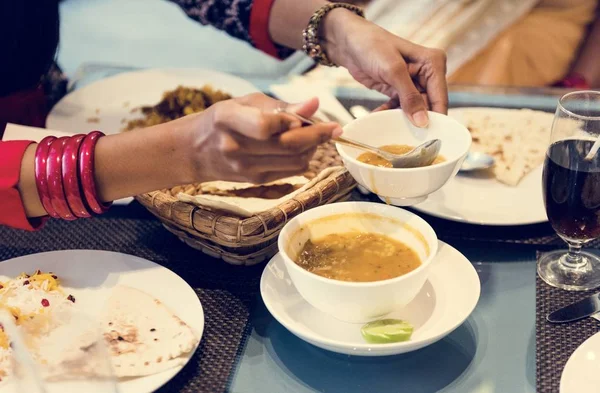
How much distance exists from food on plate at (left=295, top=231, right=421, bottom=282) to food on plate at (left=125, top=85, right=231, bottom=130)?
0.79 meters

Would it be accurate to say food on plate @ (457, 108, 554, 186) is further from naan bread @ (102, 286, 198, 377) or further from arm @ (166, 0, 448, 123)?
naan bread @ (102, 286, 198, 377)

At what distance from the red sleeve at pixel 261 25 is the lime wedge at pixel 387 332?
1.24 meters

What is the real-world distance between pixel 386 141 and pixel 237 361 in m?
0.61

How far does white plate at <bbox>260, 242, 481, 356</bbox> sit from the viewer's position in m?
1.20

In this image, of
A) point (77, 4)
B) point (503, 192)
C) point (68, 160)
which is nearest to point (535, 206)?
point (503, 192)

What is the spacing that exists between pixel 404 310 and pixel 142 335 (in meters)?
0.50

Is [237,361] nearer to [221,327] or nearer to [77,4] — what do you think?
[221,327]

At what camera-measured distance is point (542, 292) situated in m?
1.44

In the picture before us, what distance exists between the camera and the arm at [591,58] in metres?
3.31

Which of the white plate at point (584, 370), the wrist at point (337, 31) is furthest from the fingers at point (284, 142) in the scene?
the wrist at point (337, 31)

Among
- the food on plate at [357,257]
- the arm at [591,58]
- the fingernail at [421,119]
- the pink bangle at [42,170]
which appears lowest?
the arm at [591,58]

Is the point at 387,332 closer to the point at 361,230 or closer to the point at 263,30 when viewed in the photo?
the point at 361,230

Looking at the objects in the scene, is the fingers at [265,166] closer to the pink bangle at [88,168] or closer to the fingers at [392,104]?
the pink bangle at [88,168]

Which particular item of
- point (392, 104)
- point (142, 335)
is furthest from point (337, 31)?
point (142, 335)
